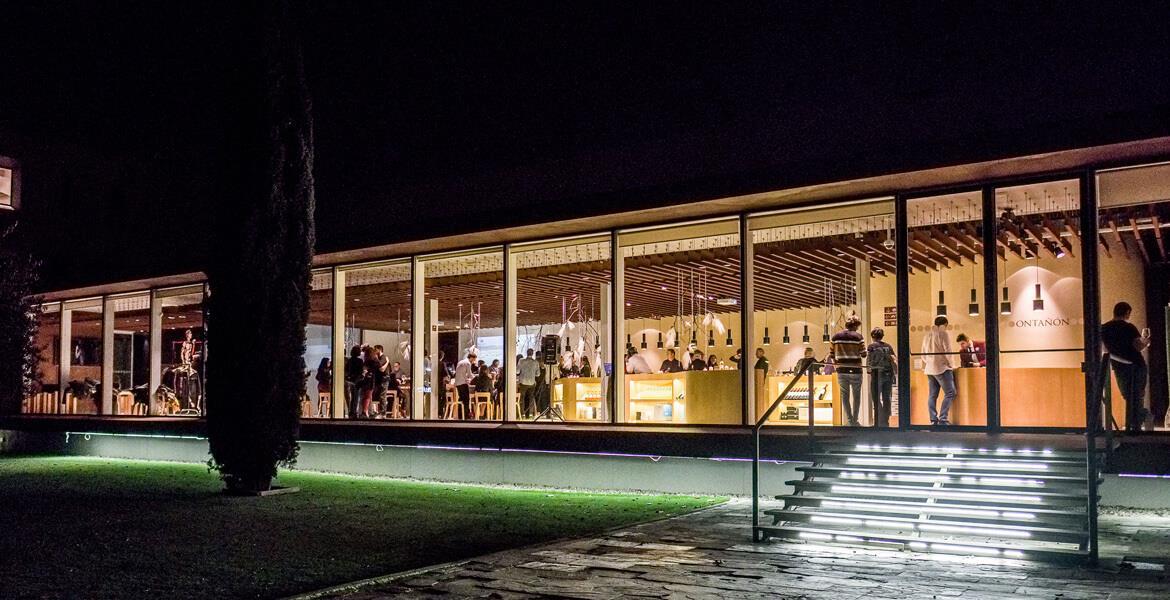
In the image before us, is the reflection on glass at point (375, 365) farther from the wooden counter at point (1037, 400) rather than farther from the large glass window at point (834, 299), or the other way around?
the wooden counter at point (1037, 400)

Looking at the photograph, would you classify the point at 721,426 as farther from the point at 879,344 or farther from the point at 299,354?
the point at 299,354

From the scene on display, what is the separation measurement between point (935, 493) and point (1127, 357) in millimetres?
3308

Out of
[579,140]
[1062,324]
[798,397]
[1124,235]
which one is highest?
[579,140]

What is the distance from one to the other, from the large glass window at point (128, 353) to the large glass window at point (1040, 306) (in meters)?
18.1

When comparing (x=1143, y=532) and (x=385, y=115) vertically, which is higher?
(x=385, y=115)

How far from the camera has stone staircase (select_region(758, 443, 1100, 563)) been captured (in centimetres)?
810

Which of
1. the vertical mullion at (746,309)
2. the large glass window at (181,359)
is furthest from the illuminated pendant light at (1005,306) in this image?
the large glass window at (181,359)

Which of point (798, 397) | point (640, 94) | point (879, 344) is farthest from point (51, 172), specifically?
point (879, 344)

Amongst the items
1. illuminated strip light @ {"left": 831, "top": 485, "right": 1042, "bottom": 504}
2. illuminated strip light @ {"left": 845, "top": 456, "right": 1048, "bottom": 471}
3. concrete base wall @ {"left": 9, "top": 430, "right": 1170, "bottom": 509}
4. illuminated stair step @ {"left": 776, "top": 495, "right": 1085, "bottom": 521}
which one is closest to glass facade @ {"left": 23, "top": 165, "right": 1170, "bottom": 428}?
concrete base wall @ {"left": 9, "top": 430, "right": 1170, "bottom": 509}

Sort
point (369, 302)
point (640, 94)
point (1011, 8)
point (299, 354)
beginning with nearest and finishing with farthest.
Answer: point (1011, 8), point (299, 354), point (640, 94), point (369, 302)

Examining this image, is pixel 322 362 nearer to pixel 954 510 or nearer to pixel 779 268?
pixel 779 268

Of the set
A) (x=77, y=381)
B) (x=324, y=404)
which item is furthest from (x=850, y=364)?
(x=77, y=381)

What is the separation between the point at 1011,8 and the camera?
12.6 m

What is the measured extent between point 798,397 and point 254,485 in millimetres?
8420
